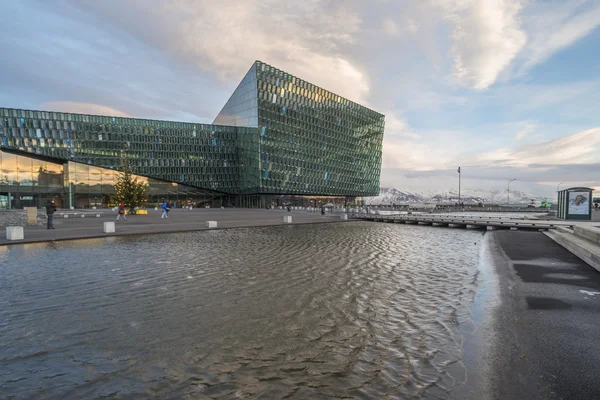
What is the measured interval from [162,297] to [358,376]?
17.4 feet

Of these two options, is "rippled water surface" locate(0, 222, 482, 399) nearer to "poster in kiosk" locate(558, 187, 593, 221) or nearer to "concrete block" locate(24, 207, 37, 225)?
"concrete block" locate(24, 207, 37, 225)

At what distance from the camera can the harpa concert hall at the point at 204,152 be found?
218 ft

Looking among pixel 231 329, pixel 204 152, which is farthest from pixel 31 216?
pixel 204 152

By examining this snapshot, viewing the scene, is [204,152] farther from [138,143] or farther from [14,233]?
[14,233]

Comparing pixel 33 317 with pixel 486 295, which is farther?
pixel 486 295

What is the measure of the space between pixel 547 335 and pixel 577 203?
38.3m

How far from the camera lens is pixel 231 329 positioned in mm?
5988

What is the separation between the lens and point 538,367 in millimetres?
4641

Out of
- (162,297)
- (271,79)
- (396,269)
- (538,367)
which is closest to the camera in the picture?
(538,367)

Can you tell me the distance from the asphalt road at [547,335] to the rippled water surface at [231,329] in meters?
0.65

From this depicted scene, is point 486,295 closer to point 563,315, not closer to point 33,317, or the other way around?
point 563,315

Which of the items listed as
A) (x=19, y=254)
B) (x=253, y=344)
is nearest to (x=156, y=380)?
(x=253, y=344)

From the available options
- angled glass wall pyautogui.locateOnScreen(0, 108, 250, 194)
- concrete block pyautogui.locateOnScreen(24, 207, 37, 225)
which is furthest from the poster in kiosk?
angled glass wall pyautogui.locateOnScreen(0, 108, 250, 194)

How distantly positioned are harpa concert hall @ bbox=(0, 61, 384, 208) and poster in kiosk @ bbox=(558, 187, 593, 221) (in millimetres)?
53056
